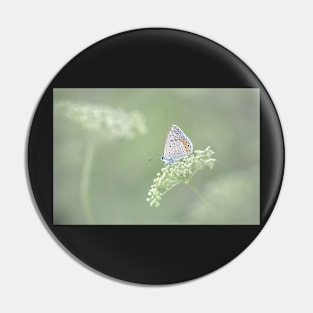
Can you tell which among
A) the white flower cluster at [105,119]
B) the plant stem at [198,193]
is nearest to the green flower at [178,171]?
the plant stem at [198,193]

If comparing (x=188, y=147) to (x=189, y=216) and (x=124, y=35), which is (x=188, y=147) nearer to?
(x=189, y=216)

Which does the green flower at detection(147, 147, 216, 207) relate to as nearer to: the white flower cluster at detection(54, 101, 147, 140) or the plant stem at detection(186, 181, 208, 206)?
the plant stem at detection(186, 181, 208, 206)

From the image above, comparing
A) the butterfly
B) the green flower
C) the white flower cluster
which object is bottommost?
the green flower

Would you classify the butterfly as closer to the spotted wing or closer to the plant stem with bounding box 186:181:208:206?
the spotted wing

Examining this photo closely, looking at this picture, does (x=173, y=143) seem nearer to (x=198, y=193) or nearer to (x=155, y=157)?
(x=155, y=157)

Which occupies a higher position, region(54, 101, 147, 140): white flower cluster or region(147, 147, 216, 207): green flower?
region(54, 101, 147, 140): white flower cluster

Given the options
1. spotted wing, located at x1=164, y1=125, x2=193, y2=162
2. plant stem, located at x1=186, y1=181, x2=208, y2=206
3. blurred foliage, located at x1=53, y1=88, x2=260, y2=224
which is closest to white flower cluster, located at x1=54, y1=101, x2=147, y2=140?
blurred foliage, located at x1=53, y1=88, x2=260, y2=224

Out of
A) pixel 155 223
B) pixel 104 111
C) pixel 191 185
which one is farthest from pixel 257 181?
pixel 104 111
